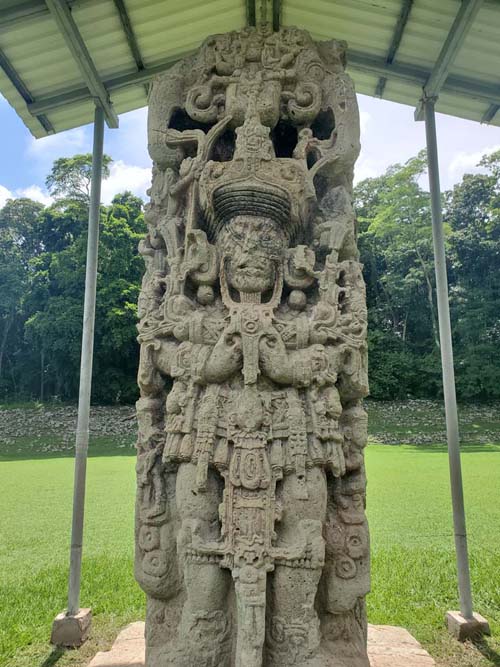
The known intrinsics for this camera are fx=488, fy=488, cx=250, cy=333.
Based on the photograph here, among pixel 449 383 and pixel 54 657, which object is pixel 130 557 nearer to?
pixel 54 657

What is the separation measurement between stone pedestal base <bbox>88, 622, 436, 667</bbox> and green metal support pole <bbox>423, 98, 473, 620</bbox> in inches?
22.7

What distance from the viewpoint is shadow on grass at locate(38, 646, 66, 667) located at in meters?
3.42

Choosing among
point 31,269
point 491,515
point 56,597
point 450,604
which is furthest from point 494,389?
point 31,269

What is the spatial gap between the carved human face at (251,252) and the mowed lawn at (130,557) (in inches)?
114

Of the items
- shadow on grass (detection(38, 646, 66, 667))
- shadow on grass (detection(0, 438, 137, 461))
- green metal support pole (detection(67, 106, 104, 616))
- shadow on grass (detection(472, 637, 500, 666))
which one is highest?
green metal support pole (detection(67, 106, 104, 616))

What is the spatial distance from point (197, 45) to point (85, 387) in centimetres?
310

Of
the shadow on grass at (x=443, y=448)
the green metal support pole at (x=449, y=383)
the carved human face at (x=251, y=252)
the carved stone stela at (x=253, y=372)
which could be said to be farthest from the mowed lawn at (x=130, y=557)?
the carved human face at (x=251, y=252)

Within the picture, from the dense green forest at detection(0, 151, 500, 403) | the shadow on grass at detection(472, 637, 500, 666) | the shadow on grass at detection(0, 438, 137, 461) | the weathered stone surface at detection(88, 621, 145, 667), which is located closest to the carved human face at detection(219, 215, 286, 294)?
the weathered stone surface at detection(88, 621, 145, 667)

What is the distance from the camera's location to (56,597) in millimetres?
4398

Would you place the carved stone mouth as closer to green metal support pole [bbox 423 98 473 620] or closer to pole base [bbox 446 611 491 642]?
green metal support pole [bbox 423 98 473 620]

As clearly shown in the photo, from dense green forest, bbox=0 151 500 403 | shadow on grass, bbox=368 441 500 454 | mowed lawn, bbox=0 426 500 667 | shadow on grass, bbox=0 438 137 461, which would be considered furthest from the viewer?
dense green forest, bbox=0 151 500 403

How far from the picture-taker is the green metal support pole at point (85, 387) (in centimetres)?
369

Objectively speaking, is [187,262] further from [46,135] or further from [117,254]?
[117,254]

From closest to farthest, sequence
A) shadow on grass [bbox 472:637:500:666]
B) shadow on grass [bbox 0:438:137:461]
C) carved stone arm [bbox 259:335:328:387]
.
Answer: carved stone arm [bbox 259:335:328:387] < shadow on grass [bbox 472:637:500:666] < shadow on grass [bbox 0:438:137:461]
